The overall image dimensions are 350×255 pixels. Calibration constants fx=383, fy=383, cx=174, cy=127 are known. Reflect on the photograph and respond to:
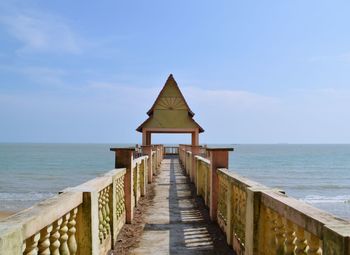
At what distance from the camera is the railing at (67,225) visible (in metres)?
2.48

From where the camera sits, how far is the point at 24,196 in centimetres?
2877

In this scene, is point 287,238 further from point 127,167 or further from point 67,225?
point 127,167

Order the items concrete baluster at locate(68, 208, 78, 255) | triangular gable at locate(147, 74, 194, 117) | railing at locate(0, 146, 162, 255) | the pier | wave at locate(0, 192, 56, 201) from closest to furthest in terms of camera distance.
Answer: railing at locate(0, 146, 162, 255) → the pier → concrete baluster at locate(68, 208, 78, 255) → wave at locate(0, 192, 56, 201) → triangular gable at locate(147, 74, 194, 117)

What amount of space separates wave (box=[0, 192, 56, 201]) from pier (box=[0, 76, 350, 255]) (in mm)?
18173

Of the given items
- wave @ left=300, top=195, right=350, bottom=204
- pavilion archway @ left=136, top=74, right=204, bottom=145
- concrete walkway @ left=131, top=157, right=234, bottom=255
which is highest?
pavilion archway @ left=136, top=74, right=204, bottom=145

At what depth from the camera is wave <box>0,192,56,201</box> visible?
27.1 meters

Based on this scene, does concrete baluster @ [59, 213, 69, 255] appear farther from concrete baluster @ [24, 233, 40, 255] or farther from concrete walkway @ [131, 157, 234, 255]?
concrete walkway @ [131, 157, 234, 255]

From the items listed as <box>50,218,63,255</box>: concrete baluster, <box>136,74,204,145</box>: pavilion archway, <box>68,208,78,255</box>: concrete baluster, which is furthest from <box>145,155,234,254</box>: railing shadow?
<box>136,74,204,145</box>: pavilion archway

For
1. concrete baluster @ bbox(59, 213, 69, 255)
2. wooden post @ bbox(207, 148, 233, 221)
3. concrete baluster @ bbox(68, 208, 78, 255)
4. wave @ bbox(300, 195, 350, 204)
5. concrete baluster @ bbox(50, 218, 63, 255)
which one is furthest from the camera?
wave @ bbox(300, 195, 350, 204)

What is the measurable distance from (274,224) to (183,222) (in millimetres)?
4402

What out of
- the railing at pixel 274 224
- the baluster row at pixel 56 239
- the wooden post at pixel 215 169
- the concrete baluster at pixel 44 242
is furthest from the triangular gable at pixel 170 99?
the concrete baluster at pixel 44 242

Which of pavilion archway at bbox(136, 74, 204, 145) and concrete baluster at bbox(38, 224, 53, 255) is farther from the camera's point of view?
pavilion archway at bbox(136, 74, 204, 145)

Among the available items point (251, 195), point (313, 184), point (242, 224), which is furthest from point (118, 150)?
point (313, 184)

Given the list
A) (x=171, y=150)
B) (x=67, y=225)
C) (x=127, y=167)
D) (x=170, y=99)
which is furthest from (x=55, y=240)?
(x=171, y=150)
